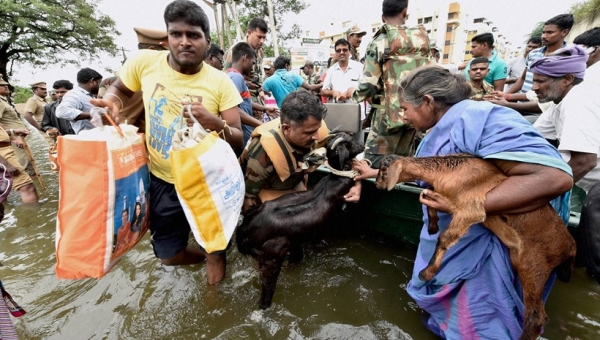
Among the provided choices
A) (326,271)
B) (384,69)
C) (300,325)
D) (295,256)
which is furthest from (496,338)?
(384,69)

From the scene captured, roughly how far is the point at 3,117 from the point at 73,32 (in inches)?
760

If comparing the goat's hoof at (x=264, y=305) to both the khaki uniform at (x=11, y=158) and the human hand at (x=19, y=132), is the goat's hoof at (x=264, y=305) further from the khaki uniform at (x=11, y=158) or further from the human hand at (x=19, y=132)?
the human hand at (x=19, y=132)

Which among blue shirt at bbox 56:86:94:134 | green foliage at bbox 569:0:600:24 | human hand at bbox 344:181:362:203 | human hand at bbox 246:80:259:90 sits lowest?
human hand at bbox 344:181:362:203

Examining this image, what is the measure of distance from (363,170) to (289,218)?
716 millimetres

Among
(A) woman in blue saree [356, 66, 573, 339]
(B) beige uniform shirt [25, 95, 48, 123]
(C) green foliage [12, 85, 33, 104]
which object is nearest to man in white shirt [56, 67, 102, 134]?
(B) beige uniform shirt [25, 95, 48, 123]

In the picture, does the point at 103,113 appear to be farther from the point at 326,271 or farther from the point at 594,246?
the point at 594,246

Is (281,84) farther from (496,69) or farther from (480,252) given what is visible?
(480,252)

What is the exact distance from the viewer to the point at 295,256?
298 cm

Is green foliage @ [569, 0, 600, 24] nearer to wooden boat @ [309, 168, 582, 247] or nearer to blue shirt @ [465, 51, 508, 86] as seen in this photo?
blue shirt @ [465, 51, 508, 86]

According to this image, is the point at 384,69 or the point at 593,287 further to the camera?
the point at 384,69

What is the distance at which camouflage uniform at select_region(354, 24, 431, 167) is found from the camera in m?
3.08

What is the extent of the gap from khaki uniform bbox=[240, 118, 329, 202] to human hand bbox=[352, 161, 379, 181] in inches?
16.9

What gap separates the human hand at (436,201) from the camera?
1442mm

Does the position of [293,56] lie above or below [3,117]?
above
